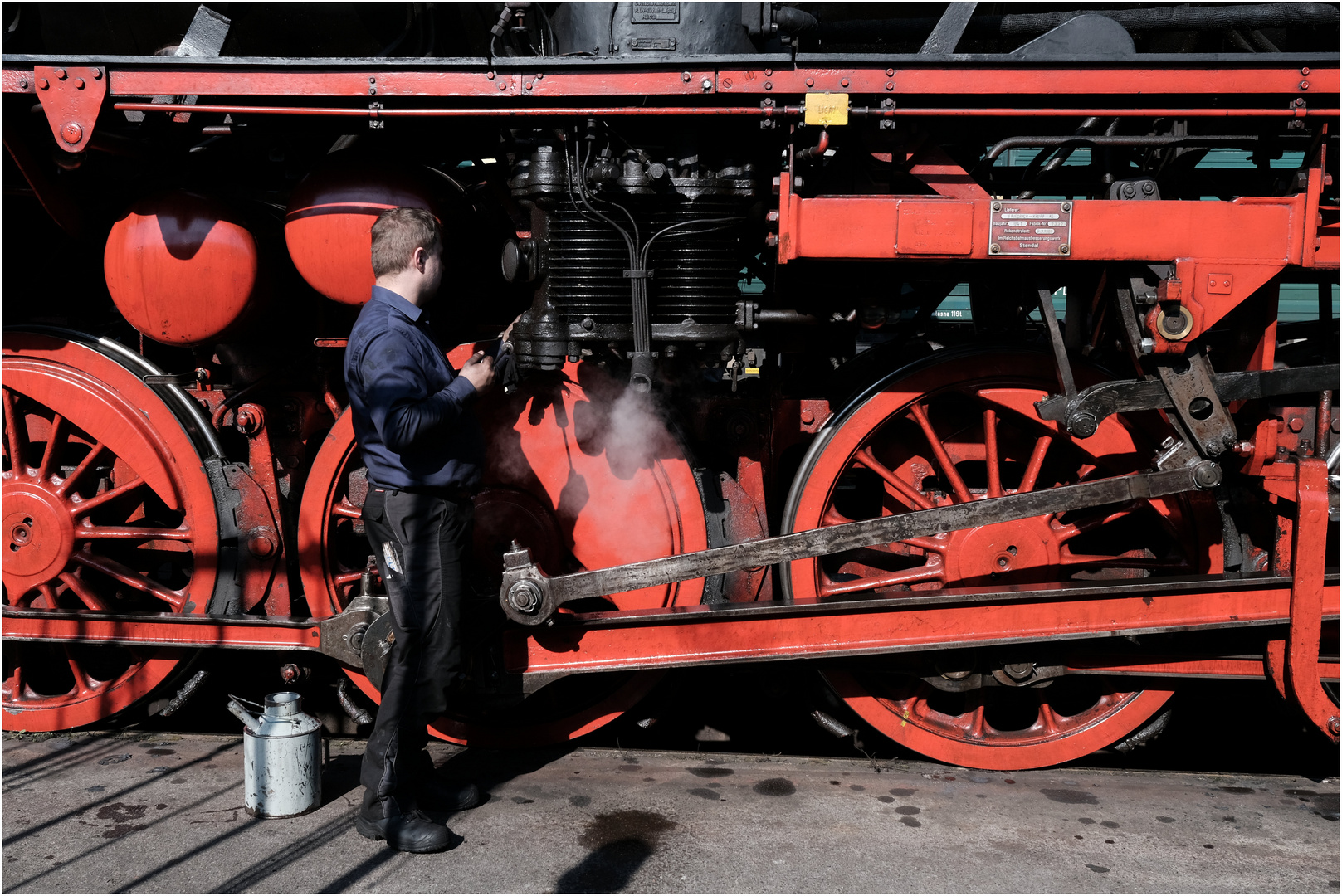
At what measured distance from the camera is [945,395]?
3.33 metres

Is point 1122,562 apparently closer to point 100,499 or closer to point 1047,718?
point 1047,718

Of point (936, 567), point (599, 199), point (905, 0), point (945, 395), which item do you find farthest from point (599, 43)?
point (936, 567)

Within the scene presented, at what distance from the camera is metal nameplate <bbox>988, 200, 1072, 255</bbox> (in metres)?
2.63

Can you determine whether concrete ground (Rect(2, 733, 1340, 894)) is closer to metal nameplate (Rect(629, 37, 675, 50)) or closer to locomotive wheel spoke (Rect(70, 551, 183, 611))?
locomotive wheel spoke (Rect(70, 551, 183, 611))

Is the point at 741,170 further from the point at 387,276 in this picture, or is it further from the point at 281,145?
the point at 281,145

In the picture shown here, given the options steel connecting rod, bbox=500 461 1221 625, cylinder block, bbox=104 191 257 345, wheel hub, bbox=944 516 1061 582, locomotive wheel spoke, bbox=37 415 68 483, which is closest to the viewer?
steel connecting rod, bbox=500 461 1221 625

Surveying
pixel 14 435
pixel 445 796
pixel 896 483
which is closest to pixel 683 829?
pixel 445 796

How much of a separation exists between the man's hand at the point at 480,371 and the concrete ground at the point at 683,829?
50.8 inches

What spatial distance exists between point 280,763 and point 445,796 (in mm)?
492

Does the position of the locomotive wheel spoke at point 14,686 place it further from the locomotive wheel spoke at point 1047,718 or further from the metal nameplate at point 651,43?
the locomotive wheel spoke at point 1047,718

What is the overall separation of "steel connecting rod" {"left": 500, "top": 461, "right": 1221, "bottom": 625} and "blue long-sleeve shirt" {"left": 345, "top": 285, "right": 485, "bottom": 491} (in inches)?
15.2

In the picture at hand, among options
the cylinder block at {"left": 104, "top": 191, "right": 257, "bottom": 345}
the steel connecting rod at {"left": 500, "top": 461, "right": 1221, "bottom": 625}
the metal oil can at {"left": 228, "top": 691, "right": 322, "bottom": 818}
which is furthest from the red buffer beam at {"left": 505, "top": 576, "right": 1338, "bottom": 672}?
the cylinder block at {"left": 104, "top": 191, "right": 257, "bottom": 345}

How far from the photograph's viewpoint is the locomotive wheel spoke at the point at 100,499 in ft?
Result: 10.5

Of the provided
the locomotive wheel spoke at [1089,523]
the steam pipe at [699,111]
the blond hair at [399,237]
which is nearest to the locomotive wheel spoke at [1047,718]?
the locomotive wheel spoke at [1089,523]
